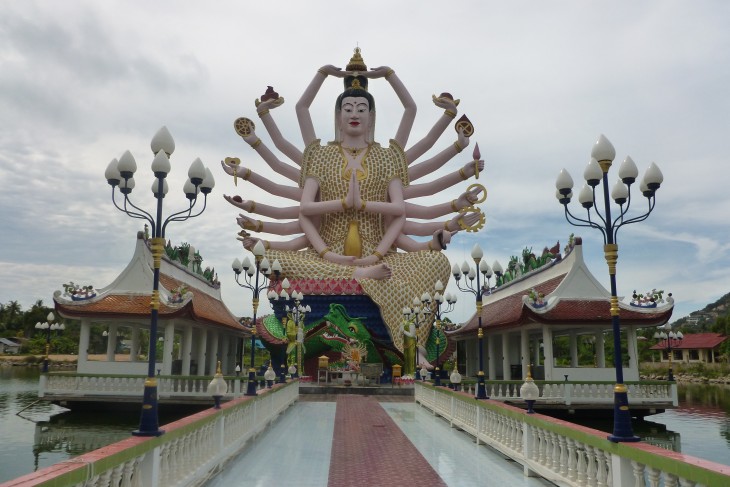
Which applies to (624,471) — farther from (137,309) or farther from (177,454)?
(137,309)

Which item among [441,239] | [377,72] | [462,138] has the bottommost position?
[441,239]

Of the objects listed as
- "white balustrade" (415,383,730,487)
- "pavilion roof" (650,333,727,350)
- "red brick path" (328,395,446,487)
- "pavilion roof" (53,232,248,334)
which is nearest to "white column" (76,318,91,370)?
"pavilion roof" (53,232,248,334)

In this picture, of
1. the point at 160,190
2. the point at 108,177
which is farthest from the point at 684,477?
the point at 108,177

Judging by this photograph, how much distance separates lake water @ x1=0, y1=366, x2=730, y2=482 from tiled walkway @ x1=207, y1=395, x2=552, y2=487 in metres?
4.84

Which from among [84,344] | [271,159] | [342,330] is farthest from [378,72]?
[84,344]

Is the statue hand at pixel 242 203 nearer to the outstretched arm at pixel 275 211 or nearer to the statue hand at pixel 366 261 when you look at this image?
the outstretched arm at pixel 275 211

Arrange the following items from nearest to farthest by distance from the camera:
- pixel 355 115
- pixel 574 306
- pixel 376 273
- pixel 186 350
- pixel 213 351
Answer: pixel 574 306
pixel 186 350
pixel 376 273
pixel 213 351
pixel 355 115

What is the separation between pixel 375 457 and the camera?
335 inches

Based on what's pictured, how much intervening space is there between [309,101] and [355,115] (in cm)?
294

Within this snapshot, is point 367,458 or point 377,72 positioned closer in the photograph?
point 367,458

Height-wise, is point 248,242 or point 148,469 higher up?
point 248,242

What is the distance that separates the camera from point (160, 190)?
6.73 metres

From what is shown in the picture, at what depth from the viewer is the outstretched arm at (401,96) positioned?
3009cm

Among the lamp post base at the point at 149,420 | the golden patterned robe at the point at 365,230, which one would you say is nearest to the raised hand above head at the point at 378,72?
the golden patterned robe at the point at 365,230
